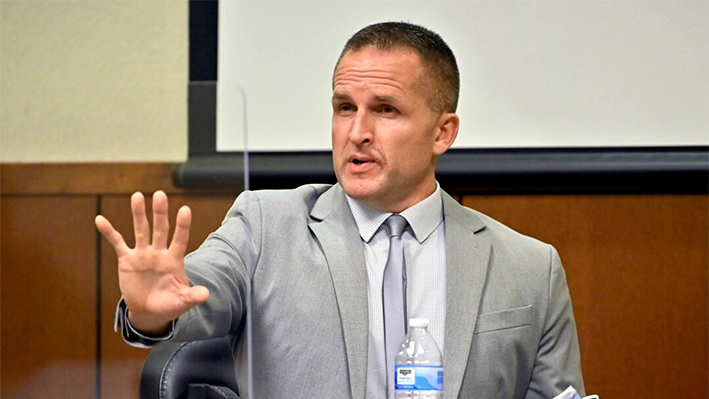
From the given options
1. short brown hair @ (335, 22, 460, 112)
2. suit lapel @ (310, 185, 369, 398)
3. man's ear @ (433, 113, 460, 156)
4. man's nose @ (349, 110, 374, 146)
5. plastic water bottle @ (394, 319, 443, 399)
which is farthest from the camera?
man's ear @ (433, 113, 460, 156)

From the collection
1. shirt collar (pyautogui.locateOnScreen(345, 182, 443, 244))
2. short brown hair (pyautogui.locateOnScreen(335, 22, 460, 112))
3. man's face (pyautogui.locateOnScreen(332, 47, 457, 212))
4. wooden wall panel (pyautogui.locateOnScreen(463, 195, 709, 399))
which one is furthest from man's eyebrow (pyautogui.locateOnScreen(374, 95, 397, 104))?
wooden wall panel (pyautogui.locateOnScreen(463, 195, 709, 399))

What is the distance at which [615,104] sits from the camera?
284cm

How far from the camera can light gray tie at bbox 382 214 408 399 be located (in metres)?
1.79

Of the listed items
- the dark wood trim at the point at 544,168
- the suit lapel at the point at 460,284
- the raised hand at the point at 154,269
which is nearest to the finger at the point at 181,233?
the raised hand at the point at 154,269

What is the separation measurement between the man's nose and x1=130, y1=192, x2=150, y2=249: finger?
2.39ft

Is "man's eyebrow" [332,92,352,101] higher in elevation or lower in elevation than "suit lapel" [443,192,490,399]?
higher

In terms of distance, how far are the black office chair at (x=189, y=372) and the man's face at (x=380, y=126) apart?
582mm

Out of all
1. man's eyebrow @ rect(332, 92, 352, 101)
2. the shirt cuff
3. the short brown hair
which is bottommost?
the shirt cuff

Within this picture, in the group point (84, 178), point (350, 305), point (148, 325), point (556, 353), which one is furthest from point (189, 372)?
point (556, 353)

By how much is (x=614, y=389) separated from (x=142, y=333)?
2027 mm

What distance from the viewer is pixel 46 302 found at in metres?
1.10

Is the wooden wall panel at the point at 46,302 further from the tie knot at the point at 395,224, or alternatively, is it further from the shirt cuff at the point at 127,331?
the tie knot at the point at 395,224

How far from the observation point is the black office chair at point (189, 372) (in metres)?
1.22

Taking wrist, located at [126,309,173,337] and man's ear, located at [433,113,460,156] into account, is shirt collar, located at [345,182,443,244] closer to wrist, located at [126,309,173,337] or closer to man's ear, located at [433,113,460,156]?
man's ear, located at [433,113,460,156]
